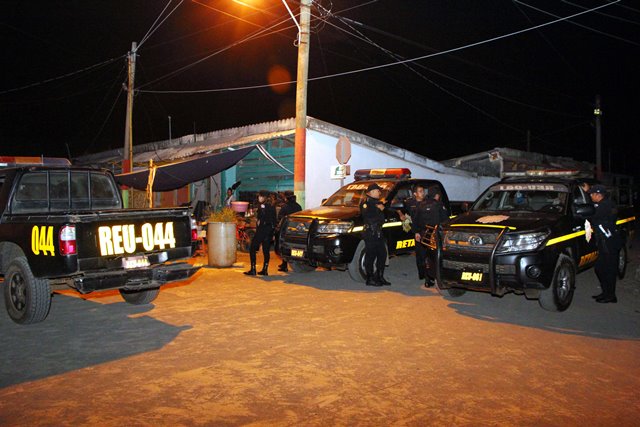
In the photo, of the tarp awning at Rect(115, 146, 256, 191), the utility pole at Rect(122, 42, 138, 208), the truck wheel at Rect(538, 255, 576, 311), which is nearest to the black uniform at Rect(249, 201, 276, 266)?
the tarp awning at Rect(115, 146, 256, 191)

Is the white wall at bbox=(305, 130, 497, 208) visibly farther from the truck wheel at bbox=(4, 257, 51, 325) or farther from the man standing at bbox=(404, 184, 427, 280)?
the truck wheel at bbox=(4, 257, 51, 325)

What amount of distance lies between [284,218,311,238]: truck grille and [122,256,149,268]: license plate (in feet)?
12.8

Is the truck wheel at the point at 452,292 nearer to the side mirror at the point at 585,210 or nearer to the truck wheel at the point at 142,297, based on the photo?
the side mirror at the point at 585,210

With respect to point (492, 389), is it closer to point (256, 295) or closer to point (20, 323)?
point (256, 295)

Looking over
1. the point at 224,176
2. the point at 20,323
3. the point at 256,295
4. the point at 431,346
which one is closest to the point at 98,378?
the point at 20,323

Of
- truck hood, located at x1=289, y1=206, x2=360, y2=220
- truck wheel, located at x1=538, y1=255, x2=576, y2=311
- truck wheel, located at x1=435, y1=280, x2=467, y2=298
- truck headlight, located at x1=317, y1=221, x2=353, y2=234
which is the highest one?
truck hood, located at x1=289, y1=206, x2=360, y2=220

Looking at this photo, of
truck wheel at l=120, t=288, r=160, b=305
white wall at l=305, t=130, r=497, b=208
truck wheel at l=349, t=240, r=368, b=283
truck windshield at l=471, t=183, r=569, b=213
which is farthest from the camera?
white wall at l=305, t=130, r=497, b=208

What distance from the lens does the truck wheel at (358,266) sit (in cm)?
992

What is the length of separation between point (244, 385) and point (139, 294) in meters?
3.95

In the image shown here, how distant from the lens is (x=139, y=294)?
794 centimetres

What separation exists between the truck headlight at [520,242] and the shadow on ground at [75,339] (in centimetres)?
436

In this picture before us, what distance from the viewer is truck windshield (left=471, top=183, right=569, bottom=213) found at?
824cm

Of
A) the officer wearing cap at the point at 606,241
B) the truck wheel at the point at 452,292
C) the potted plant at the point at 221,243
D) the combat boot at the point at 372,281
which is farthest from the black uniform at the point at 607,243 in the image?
the potted plant at the point at 221,243

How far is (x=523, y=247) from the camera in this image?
278 inches
